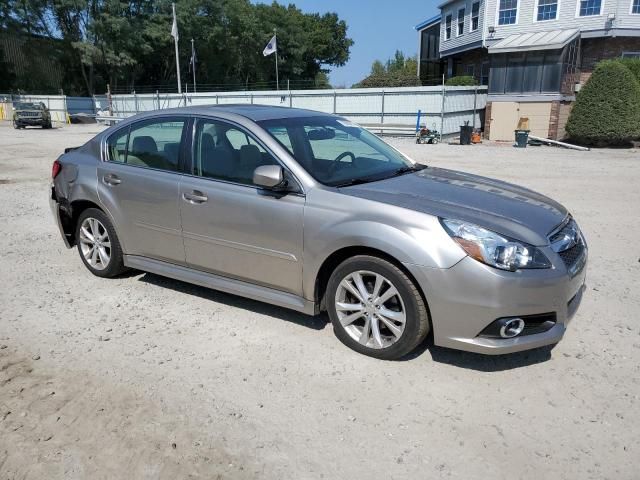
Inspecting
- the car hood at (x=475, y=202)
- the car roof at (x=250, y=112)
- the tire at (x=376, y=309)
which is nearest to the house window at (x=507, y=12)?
the car roof at (x=250, y=112)

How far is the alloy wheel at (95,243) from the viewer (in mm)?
5082

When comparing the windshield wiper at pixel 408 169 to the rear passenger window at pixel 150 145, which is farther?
the rear passenger window at pixel 150 145

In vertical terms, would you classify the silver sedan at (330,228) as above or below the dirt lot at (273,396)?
above

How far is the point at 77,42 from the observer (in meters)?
45.4

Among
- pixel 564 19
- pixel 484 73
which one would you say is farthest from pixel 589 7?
pixel 484 73

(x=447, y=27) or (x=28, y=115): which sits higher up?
(x=447, y=27)

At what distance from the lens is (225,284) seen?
168 inches

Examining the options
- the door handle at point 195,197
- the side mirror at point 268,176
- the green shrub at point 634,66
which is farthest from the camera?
the green shrub at point 634,66

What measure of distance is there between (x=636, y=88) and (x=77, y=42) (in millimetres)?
42542

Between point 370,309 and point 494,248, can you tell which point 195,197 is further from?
point 494,248

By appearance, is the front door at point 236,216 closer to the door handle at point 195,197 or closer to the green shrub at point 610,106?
the door handle at point 195,197

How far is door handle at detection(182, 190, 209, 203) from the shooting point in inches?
165

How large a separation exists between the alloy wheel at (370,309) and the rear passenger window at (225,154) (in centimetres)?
112

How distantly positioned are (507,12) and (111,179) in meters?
28.9
